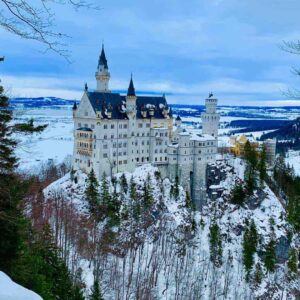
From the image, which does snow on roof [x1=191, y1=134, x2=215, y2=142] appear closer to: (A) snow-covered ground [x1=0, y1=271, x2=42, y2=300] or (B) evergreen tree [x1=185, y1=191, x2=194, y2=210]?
(B) evergreen tree [x1=185, y1=191, x2=194, y2=210]

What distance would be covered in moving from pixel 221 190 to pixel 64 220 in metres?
24.4

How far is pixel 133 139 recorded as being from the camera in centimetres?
5678

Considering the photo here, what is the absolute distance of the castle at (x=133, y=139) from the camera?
53.7m

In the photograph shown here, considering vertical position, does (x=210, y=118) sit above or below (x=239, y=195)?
above

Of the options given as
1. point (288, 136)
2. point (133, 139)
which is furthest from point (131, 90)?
point (288, 136)

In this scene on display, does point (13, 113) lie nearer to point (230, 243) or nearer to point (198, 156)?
point (230, 243)

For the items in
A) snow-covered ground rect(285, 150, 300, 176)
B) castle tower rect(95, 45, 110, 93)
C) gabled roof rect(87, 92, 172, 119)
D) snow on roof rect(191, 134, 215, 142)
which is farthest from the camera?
snow-covered ground rect(285, 150, 300, 176)

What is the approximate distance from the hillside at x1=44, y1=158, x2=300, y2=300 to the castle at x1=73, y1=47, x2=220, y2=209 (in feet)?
6.41

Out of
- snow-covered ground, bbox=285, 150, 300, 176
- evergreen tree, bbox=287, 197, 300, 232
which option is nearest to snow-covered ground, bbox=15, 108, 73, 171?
evergreen tree, bbox=287, 197, 300, 232

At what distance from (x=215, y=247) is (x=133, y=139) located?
666 inches

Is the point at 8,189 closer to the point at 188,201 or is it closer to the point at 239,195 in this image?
the point at 188,201

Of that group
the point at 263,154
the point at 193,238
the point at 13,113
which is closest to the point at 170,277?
the point at 193,238

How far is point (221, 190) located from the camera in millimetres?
59656

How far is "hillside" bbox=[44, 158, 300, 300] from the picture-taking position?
40750mm
